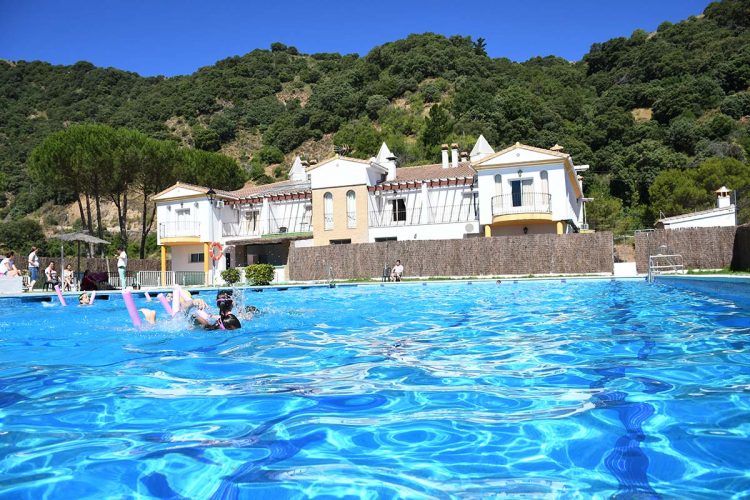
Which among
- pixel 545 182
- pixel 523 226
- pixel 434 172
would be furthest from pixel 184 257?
pixel 545 182

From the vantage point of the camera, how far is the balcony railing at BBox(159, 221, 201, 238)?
38.0m

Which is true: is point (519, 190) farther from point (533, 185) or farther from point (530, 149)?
point (530, 149)

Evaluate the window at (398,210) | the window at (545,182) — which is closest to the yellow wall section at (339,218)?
the window at (398,210)

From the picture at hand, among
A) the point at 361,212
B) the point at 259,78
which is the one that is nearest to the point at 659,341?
the point at 361,212

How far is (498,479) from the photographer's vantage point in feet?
9.66

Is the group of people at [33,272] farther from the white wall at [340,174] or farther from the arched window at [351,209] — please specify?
the arched window at [351,209]

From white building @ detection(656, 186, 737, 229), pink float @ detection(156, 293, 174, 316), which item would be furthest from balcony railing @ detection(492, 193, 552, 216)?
pink float @ detection(156, 293, 174, 316)

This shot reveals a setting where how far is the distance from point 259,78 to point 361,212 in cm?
7074

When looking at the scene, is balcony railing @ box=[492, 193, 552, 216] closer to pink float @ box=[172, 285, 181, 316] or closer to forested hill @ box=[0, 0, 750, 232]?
forested hill @ box=[0, 0, 750, 232]

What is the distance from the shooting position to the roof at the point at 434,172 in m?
35.3

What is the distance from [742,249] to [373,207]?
20.2 m

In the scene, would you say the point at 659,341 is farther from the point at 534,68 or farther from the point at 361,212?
the point at 534,68

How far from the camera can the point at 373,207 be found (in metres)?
35.9

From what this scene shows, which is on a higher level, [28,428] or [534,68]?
[534,68]
